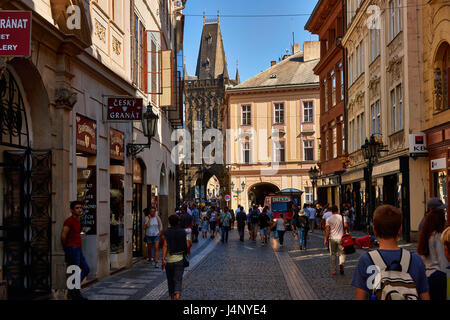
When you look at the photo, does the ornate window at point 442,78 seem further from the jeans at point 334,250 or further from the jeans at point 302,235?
the jeans at point 334,250

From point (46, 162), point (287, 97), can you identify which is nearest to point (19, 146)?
point (46, 162)

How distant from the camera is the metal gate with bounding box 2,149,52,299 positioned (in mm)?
10117

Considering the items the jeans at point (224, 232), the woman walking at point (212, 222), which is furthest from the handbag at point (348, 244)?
the woman walking at point (212, 222)

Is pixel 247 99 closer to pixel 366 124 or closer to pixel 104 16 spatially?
pixel 366 124

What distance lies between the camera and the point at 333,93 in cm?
4141

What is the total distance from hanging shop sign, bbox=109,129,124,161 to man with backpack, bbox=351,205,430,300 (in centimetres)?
1160

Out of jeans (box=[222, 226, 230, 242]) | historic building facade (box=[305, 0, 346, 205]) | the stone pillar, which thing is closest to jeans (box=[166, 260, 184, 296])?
the stone pillar

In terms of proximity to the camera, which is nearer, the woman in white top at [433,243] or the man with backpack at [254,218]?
the woman in white top at [433,243]

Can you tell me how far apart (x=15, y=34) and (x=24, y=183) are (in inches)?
151

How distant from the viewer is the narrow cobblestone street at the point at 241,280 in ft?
37.1

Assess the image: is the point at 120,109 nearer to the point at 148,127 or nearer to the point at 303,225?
the point at 148,127

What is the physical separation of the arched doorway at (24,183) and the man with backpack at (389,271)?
701 cm

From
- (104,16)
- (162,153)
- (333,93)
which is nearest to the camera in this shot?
(104,16)
